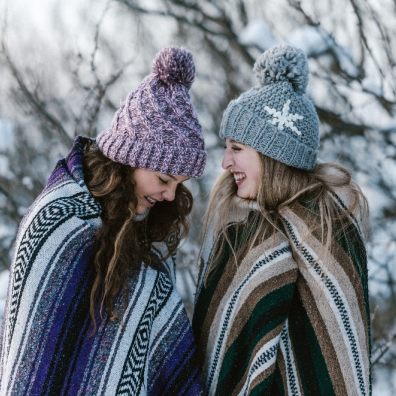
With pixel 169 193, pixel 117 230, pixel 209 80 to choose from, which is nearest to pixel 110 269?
pixel 117 230

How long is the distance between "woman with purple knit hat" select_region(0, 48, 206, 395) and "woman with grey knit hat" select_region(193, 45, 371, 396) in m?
0.20

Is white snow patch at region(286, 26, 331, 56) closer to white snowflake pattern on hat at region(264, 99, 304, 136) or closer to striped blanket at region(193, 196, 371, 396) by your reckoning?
white snowflake pattern on hat at region(264, 99, 304, 136)

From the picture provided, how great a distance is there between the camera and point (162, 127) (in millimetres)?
2066

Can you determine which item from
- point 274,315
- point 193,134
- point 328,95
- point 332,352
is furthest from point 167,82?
point 328,95

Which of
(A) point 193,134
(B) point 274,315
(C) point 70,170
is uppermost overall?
(A) point 193,134

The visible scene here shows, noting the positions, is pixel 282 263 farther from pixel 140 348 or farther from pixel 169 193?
pixel 140 348

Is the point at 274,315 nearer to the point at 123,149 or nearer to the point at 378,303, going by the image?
the point at 123,149

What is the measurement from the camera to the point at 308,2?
14.1 feet

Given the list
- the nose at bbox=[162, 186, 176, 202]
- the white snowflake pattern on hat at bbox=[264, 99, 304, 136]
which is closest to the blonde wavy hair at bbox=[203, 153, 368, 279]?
the white snowflake pattern on hat at bbox=[264, 99, 304, 136]

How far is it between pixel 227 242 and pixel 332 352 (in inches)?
20.3

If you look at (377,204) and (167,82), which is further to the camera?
(377,204)

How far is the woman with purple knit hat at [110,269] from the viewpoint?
6.33 ft

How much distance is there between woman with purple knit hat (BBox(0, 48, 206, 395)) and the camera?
1.93 metres

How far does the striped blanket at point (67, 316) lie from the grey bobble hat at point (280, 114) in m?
0.61
